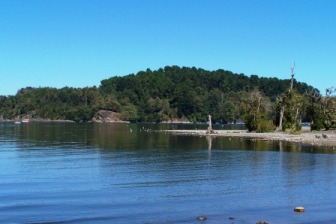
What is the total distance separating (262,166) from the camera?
169ft

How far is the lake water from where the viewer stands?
2769cm

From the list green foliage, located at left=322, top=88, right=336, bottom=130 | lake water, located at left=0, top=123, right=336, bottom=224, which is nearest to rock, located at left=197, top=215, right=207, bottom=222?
lake water, located at left=0, top=123, right=336, bottom=224

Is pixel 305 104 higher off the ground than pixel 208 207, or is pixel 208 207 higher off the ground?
pixel 305 104

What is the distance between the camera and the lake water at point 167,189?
2769 centimetres

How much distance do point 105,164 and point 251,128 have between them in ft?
268

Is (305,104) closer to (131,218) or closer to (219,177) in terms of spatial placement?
(219,177)

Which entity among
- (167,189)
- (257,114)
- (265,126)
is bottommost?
(167,189)

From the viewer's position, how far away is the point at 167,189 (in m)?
36.5

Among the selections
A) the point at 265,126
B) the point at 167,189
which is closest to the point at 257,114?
the point at 265,126

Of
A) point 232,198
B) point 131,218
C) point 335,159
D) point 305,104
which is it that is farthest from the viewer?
point 305,104

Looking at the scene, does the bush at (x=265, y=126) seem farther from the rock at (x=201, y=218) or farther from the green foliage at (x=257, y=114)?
the rock at (x=201, y=218)

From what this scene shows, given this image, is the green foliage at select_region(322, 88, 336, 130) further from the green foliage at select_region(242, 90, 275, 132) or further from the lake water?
the lake water

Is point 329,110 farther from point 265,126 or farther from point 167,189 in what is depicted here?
point 167,189

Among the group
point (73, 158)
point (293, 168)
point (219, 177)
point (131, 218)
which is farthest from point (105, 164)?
point (131, 218)
